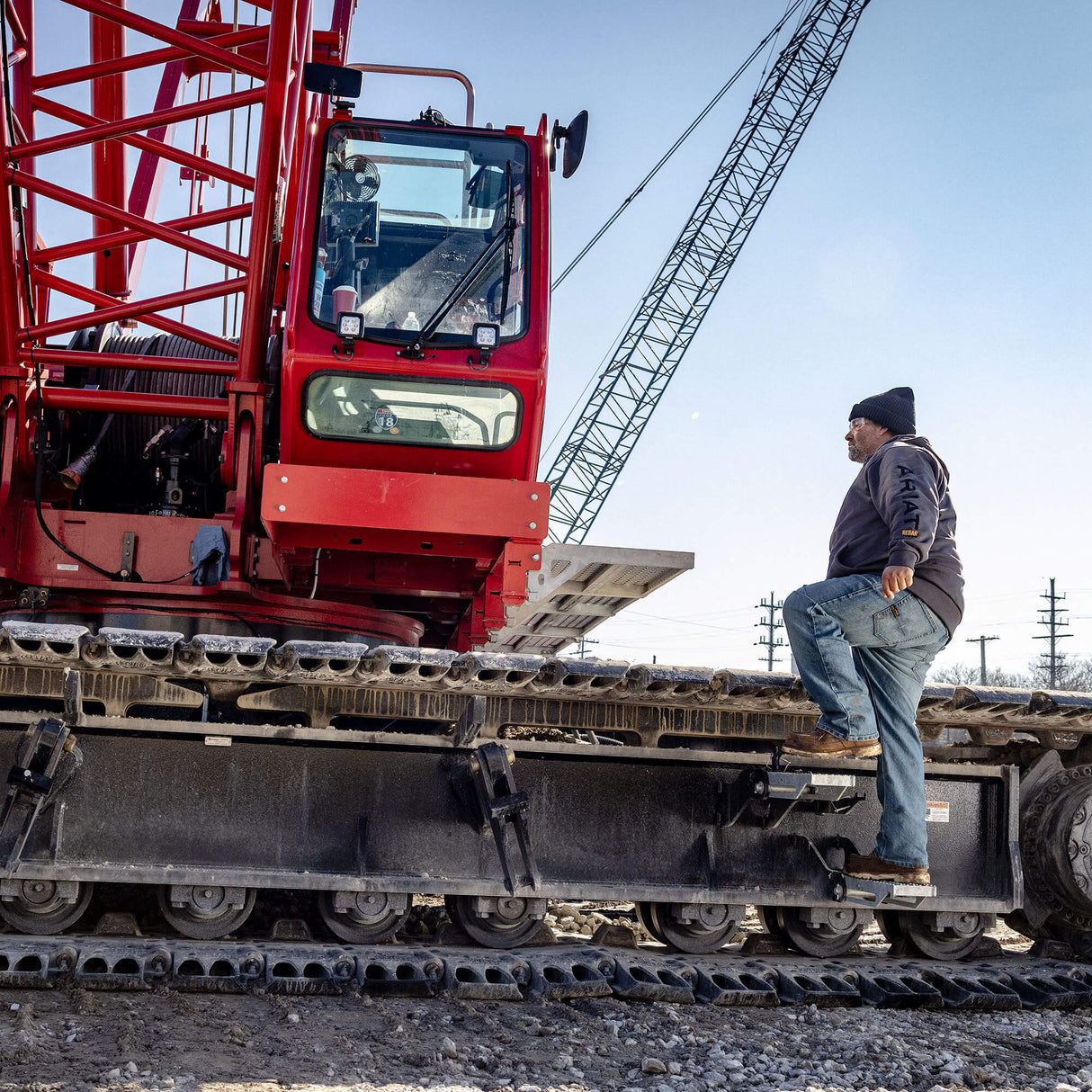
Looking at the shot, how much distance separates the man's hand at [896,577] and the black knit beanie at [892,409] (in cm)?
88

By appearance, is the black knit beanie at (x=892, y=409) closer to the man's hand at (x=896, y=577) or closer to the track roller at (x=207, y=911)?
the man's hand at (x=896, y=577)

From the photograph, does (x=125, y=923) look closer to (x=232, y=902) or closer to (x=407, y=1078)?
(x=232, y=902)

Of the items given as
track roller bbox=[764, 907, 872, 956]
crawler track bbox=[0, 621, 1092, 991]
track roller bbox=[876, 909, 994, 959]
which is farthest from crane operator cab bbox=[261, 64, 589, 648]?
track roller bbox=[876, 909, 994, 959]

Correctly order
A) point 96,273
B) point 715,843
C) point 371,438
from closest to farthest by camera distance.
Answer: point 715,843, point 371,438, point 96,273

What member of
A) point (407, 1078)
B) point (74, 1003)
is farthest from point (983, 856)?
point (74, 1003)

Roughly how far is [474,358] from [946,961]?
12.4 feet

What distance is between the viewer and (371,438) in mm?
5809

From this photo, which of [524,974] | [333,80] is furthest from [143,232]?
[524,974]

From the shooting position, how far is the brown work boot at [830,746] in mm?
4535

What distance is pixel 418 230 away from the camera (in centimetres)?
609


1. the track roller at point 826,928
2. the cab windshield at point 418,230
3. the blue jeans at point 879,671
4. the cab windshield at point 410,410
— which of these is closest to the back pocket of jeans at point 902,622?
the blue jeans at point 879,671

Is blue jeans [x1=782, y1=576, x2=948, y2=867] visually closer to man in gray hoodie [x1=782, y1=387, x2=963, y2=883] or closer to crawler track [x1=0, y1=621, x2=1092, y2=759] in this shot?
man in gray hoodie [x1=782, y1=387, x2=963, y2=883]

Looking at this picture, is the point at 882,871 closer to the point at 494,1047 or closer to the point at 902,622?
the point at 902,622

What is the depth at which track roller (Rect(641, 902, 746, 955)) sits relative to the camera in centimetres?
508
